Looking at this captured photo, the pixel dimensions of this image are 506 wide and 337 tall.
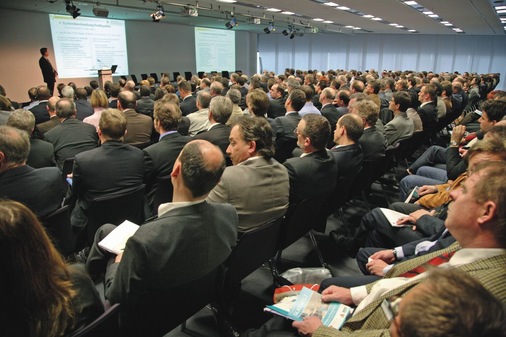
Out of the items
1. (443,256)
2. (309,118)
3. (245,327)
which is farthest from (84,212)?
(443,256)

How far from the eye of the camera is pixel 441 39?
20.9m

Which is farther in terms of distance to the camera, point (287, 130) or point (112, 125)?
point (287, 130)

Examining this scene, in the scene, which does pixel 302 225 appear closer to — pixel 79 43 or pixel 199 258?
pixel 199 258

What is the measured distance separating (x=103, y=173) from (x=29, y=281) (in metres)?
1.76

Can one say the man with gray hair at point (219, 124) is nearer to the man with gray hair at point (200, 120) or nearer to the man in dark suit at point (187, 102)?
the man with gray hair at point (200, 120)

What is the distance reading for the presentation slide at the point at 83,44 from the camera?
40.5 ft

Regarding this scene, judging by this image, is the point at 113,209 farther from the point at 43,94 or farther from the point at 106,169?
the point at 43,94

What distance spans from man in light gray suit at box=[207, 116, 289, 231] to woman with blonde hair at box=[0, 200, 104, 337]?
3.92 feet

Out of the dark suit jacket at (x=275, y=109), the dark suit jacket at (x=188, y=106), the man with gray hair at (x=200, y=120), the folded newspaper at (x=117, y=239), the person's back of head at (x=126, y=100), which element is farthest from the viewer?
the dark suit jacket at (x=275, y=109)

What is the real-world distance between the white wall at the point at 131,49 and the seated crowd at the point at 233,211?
338 inches

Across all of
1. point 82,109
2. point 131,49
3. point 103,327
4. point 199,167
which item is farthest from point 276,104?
point 131,49

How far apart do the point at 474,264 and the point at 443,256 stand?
0.40 metres

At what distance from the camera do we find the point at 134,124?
448 centimetres

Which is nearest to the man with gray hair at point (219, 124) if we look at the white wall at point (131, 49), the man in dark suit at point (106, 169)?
the man in dark suit at point (106, 169)
